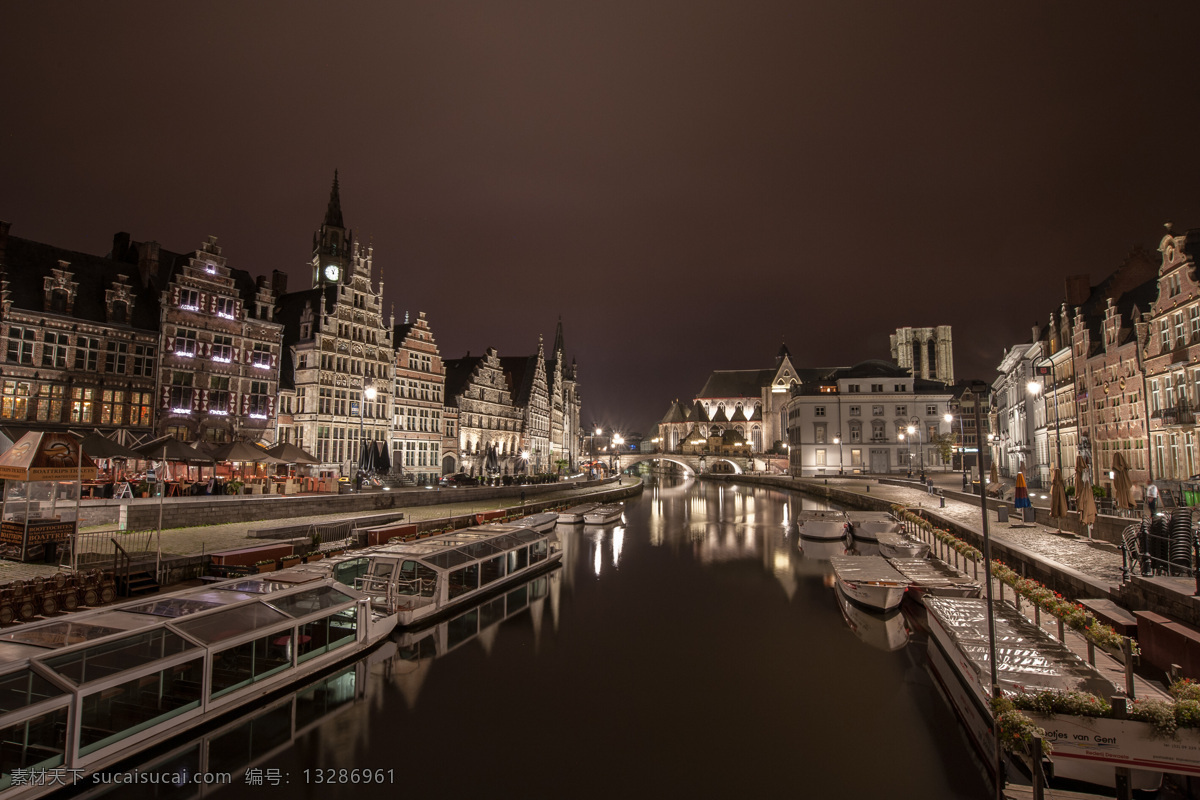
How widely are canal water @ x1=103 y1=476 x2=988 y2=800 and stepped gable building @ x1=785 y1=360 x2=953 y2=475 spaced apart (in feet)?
206

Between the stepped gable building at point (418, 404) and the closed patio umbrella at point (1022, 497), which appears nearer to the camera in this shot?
the closed patio umbrella at point (1022, 497)

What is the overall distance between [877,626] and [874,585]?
1299mm

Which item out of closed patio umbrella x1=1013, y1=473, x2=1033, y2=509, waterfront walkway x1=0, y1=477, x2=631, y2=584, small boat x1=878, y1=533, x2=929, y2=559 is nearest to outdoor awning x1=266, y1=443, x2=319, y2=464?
waterfront walkway x1=0, y1=477, x2=631, y2=584

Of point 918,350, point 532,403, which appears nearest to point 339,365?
point 532,403

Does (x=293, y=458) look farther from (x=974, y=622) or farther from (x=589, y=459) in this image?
(x=589, y=459)

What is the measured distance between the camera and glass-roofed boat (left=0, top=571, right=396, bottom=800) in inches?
333

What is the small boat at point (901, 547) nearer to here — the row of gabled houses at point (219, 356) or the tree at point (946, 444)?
the row of gabled houses at point (219, 356)

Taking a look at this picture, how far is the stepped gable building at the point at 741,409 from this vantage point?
379 feet

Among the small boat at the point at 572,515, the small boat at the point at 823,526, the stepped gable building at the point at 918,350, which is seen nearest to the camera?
the small boat at the point at 823,526

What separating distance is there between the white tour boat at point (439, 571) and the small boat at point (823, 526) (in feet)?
61.4

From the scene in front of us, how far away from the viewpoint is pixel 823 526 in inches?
1410

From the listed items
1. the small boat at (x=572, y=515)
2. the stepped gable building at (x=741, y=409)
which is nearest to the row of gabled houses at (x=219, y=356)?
the small boat at (x=572, y=515)

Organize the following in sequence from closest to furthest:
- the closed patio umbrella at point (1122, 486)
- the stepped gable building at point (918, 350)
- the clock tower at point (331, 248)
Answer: the closed patio umbrella at point (1122, 486), the clock tower at point (331, 248), the stepped gable building at point (918, 350)

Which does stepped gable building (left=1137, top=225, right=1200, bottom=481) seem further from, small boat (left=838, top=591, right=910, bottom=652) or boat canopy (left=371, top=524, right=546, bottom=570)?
boat canopy (left=371, top=524, right=546, bottom=570)
